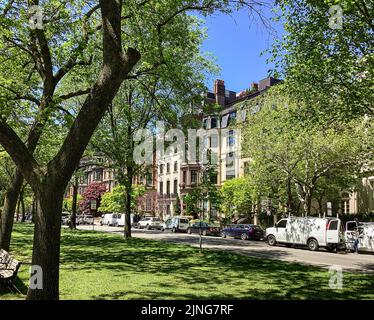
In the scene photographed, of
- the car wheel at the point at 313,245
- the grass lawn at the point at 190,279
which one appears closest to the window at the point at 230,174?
the car wheel at the point at 313,245

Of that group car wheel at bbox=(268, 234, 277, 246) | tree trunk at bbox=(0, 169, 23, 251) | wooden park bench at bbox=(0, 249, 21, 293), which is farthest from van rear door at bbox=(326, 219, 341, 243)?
wooden park bench at bbox=(0, 249, 21, 293)

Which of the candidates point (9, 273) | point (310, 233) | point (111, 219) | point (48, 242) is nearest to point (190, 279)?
point (9, 273)

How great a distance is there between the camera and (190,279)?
13.2 meters

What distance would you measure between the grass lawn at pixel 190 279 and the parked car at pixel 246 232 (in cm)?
1896

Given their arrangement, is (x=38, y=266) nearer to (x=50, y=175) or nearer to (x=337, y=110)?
(x=50, y=175)

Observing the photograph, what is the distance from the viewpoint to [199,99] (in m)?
19.2

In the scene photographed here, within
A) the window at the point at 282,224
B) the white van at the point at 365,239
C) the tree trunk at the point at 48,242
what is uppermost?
the tree trunk at the point at 48,242

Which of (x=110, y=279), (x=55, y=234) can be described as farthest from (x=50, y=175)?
(x=110, y=279)

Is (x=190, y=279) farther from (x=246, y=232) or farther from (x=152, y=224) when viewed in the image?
(x=152, y=224)

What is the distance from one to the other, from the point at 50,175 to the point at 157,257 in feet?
40.3

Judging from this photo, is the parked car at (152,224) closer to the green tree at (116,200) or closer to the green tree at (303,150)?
the green tree at (116,200)

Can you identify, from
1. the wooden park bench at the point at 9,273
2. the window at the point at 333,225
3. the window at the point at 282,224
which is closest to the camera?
the wooden park bench at the point at 9,273

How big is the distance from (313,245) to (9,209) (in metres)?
21.0

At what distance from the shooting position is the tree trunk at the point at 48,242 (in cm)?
779
